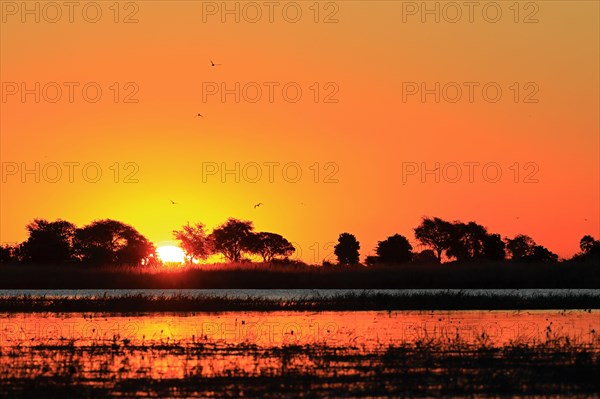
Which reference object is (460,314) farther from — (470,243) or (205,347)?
(470,243)

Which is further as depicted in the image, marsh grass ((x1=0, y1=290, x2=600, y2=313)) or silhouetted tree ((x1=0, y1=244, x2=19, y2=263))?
silhouetted tree ((x1=0, y1=244, x2=19, y2=263))

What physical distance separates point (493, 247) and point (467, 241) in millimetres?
7535

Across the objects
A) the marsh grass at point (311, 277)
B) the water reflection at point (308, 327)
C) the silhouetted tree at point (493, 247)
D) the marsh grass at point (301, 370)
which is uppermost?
the silhouetted tree at point (493, 247)

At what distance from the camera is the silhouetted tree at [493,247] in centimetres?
18126

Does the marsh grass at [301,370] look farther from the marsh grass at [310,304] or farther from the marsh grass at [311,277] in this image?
the marsh grass at [311,277]

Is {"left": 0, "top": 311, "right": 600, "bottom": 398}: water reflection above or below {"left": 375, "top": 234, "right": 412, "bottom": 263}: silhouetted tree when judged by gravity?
below

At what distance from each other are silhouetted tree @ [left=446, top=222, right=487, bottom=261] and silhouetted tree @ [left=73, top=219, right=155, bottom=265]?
162 ft

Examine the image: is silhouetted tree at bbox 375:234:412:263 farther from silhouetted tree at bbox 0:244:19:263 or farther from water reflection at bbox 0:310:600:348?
water reflection at bbox 0:310:600:348

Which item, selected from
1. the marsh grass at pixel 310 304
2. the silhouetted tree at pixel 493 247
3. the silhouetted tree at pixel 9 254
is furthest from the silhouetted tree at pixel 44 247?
the marsh grass at pixel 310 304

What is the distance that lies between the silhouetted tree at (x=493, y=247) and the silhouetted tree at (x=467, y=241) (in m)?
0.93

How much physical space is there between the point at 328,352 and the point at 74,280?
65.3 metres

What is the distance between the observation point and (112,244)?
192000 millimetres

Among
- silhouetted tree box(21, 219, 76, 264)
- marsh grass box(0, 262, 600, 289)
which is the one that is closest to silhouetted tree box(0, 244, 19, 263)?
silhouetted tree box(21, 219, 76, 264)

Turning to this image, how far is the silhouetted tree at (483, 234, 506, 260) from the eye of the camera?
181262 mm
